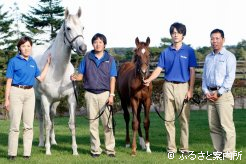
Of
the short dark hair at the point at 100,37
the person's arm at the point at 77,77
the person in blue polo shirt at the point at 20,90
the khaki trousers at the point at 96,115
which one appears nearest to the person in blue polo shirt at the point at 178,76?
the khaki trousers at the point at 96,115

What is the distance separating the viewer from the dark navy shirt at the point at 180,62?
7391 mm

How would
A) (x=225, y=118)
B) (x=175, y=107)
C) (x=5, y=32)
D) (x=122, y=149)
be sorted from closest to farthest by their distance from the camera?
(x=225, y=118)
(x=175, y=107)
(x=122, y=149)
(x=5, y=32)

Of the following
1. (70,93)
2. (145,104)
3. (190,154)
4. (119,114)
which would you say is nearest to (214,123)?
(190,154)

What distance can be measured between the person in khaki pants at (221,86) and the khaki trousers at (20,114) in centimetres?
297

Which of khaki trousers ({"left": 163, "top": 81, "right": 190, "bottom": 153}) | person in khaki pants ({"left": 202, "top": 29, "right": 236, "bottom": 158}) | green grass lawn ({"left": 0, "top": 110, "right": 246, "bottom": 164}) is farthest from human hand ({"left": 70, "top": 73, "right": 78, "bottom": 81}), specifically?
person in khaki pants ({"left": 202, "top": 29, "right": 236, "bottom": 158})

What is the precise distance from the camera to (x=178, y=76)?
7430 mm

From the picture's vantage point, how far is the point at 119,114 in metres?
18.5

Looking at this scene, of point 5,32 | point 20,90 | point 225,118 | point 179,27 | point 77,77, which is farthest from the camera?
point 5,32

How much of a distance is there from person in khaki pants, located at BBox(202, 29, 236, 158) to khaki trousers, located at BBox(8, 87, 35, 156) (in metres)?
2.97

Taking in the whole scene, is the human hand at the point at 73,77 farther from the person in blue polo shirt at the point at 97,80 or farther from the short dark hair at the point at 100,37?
the short dark hair at the point at 100,37

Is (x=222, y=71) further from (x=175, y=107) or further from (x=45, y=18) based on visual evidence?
(x=45, y=18)

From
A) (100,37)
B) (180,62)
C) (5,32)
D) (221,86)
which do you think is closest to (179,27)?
(180,62)

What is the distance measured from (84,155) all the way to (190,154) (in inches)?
75.5

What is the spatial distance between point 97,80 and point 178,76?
142 cm
